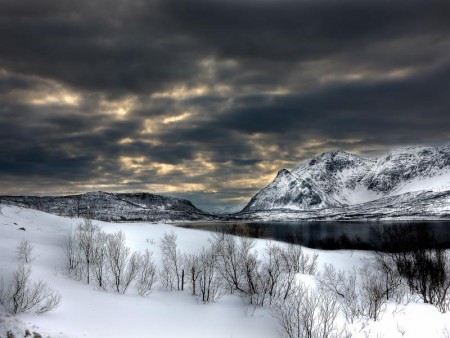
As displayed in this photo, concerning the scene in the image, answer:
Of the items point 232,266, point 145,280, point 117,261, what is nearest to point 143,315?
point 145,280

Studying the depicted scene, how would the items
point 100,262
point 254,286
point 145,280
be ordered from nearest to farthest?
1. point 254,286
2. point 145,280
3. point 100,262

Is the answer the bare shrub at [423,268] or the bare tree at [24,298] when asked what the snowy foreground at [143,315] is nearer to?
the bare tree at [24,298]

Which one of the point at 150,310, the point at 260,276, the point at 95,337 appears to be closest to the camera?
the point at 95,337

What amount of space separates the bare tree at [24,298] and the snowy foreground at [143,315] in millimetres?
1050

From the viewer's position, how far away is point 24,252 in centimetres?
6375

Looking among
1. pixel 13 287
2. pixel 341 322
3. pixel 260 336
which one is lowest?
pixel 260 336

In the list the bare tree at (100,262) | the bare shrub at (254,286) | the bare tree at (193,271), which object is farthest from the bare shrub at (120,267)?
the bare shrub at (254,286)

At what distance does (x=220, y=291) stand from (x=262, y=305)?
9.95 m

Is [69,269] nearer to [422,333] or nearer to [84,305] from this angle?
[84,305]

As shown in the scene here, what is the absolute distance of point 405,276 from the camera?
258 feet

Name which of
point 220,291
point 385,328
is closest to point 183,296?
point 220,291

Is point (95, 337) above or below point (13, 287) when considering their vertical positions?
below

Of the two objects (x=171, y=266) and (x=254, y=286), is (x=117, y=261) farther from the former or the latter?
(x=254, y=286)

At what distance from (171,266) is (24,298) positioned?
113 feet
